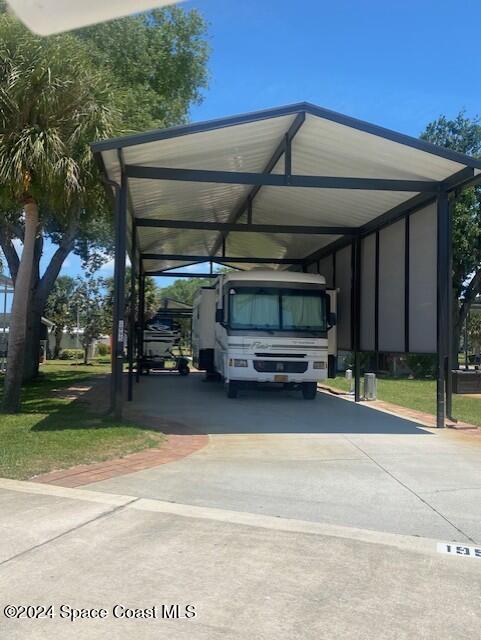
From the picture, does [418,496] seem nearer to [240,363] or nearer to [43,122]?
[240,363]

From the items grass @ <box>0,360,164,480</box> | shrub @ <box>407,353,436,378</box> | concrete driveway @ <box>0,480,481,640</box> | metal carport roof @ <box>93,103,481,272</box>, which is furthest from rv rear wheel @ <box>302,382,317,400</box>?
shrub @ <box>407,353,436,378</box>

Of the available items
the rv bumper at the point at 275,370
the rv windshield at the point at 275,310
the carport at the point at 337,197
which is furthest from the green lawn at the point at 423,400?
the rv windshield at the point at 275,310

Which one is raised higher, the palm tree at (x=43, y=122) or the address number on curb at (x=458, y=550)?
the palm tree at (x=43, y=122)

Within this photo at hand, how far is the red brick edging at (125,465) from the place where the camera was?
7.52m

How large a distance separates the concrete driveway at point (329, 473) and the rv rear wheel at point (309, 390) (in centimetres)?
250

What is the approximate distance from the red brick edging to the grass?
0.54ft

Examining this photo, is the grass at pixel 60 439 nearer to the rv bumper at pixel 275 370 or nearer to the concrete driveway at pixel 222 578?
the concrete driveway at pixel 222 578

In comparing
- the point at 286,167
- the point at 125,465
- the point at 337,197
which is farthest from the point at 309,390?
the point at 125,465

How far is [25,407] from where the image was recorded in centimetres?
1411

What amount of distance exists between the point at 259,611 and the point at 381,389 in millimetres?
18113

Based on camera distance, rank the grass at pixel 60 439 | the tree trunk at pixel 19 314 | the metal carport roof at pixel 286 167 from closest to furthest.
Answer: the grass at pixel 60 439 < the metal carport roof at pixel 286 167 < the tree trunk at pixel 19 314

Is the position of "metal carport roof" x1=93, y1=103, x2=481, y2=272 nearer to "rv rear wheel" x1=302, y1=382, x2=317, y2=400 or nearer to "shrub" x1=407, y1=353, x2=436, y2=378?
"rv rear wheel" x1=302, y1=382, x2=317, y2=400

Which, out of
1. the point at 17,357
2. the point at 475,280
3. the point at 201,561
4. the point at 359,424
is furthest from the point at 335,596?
the point at 475,280

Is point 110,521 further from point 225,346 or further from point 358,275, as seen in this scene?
point 358,275
